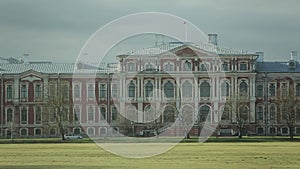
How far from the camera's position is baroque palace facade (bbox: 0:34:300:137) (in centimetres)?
10231

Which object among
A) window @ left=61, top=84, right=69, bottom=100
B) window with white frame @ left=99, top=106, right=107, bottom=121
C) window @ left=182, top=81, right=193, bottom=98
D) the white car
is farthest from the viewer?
window with white frame @ left=99, top=106, right=107, bottom=121

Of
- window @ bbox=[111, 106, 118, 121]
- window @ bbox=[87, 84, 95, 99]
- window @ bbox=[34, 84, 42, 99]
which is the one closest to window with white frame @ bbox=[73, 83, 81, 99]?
window @ bbox=[87, 84, 95, 99]

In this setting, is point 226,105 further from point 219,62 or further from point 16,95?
point 16,95

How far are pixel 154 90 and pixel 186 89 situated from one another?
15.0ft

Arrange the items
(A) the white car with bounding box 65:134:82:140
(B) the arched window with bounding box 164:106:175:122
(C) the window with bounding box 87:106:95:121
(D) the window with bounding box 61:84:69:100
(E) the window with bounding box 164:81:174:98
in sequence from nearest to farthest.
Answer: (A) the white car with bounding box 65:134:82:140 < (D) the window with bounding box 61:84:69:100 < (B) the arched window with bounding box 164:106:175:122 < (E) the window with bounding box 164:81:174:98 < (C) the window with bounding box 87:106:95:121

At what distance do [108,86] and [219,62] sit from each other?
1642cm

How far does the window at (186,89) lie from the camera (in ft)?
344

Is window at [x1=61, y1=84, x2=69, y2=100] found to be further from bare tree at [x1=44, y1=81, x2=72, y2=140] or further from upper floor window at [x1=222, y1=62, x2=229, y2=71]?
upper floor window at [x1=222, y1=62, x2=229, y2=71]

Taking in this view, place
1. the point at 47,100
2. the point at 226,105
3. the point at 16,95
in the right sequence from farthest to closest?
the point at 16,95 → the point at 226,105 → the point at 47,100

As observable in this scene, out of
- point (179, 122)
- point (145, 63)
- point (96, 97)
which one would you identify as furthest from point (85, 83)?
point (179, 122)

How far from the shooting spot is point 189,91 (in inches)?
4134

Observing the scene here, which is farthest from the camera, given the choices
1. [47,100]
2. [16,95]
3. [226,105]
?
[16,95]

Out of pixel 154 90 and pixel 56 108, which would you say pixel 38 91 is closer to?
pixel 154 90

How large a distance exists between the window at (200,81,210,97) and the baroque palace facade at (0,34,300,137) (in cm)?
14
